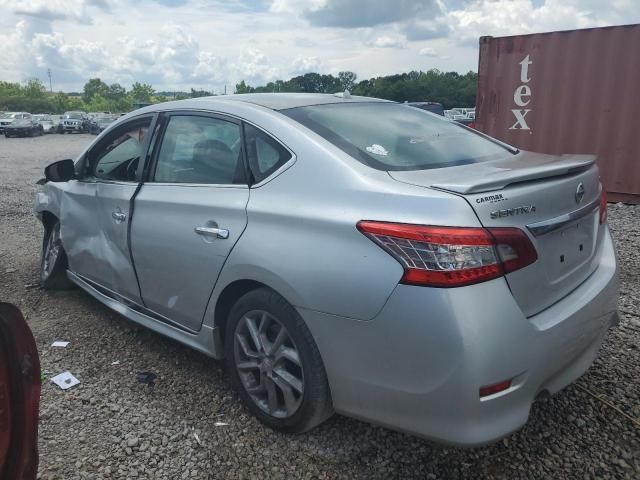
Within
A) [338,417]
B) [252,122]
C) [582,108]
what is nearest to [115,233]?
[252,122]

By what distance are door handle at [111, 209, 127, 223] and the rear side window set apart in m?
1.09

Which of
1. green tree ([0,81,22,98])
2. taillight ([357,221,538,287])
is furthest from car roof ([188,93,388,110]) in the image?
green tree ([0,81,22,98])

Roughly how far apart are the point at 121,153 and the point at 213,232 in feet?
4.64

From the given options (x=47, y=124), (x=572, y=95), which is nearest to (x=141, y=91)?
(x=47, y=124)

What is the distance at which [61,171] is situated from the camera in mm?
3787

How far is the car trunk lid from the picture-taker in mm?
1956

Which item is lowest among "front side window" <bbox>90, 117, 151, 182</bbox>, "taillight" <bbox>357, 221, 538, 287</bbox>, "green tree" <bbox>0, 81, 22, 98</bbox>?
"taillight" <bbox>357, 221, 538, 287</bbox>

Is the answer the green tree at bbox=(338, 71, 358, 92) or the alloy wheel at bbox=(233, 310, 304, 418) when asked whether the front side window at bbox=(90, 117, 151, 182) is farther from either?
the green tree at bbox=(338, 71, 358, 92)

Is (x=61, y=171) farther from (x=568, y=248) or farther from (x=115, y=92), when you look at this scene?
(x=115, y=92)

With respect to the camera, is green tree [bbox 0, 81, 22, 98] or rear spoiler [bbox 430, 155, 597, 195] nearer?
rear spoiler [bbox 430, 155, 597, 195]

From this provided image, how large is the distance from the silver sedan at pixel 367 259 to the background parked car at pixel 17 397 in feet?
3.26

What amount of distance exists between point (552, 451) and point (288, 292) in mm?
1375

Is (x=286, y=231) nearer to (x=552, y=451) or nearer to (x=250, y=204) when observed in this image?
(x=250, y=204)

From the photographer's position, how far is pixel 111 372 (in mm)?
3271
